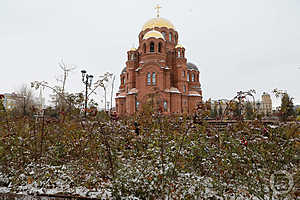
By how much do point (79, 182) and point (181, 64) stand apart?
21.4m

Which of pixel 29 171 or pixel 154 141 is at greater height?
pixel 154 141

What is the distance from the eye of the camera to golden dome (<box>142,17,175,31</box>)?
2533 cm

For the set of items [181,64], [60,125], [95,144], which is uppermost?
[181,64]

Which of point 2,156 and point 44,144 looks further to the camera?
point 44,144

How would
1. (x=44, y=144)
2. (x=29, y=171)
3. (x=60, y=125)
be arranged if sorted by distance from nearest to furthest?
(x=29, y=171) → (x=44, y=144) → (x=60, y=125)

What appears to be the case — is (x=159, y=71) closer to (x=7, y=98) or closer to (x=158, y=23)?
(x=158, y=23)

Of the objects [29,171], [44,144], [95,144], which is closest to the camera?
[29,171]

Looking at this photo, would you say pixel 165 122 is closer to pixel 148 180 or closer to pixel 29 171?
pixel 148 180

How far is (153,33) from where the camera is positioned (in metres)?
22.0

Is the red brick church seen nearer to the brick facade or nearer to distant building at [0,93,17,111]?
the brick facade

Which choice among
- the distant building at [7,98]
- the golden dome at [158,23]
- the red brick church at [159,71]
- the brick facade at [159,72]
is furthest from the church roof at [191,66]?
the distant building at [7,98]

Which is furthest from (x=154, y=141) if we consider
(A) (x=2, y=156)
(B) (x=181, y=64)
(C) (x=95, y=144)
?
(B) (x=181, y=64)

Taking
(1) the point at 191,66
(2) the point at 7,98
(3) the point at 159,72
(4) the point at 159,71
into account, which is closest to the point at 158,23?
(1) the point at 191,66

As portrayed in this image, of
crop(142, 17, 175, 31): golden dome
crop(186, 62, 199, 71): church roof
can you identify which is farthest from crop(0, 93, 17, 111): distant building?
crop(186, 62, 199, 71): church roof
